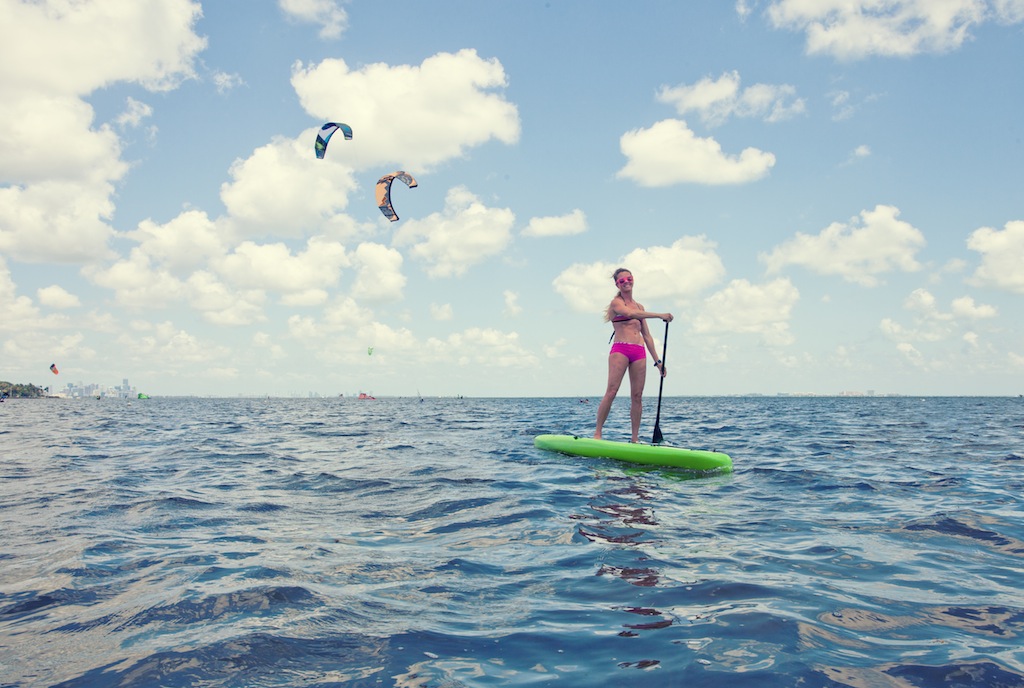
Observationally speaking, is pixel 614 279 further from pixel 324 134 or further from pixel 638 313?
pixel 324 134

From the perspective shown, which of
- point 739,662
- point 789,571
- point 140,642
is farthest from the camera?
point 789,571

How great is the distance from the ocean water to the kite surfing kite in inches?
545

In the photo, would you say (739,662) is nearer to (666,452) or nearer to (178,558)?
(178,558)

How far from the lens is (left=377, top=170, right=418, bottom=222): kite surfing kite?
68.9ft

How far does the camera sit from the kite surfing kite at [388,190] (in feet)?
68.9

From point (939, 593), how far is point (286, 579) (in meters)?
4.05

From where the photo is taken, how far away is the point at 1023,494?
7.21 metres

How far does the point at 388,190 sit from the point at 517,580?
19551 millimetres

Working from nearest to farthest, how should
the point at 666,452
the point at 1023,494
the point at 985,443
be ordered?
the point at 1023,494 → the point at 666,452 → the point at 985,443

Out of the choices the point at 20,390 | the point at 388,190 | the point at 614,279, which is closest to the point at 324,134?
the point at 388,190

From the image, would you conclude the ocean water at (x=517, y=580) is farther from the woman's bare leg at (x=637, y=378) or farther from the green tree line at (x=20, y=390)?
the green tree line at (x=20, y=390)

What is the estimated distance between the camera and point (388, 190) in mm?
21906

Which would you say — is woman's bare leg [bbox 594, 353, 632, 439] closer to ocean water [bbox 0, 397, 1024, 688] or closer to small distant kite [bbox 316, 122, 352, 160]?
ocean water [bbox 0, 397, 1024, 688]

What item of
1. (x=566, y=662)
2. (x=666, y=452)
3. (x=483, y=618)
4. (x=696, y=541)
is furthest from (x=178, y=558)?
(x=666, y=452)
